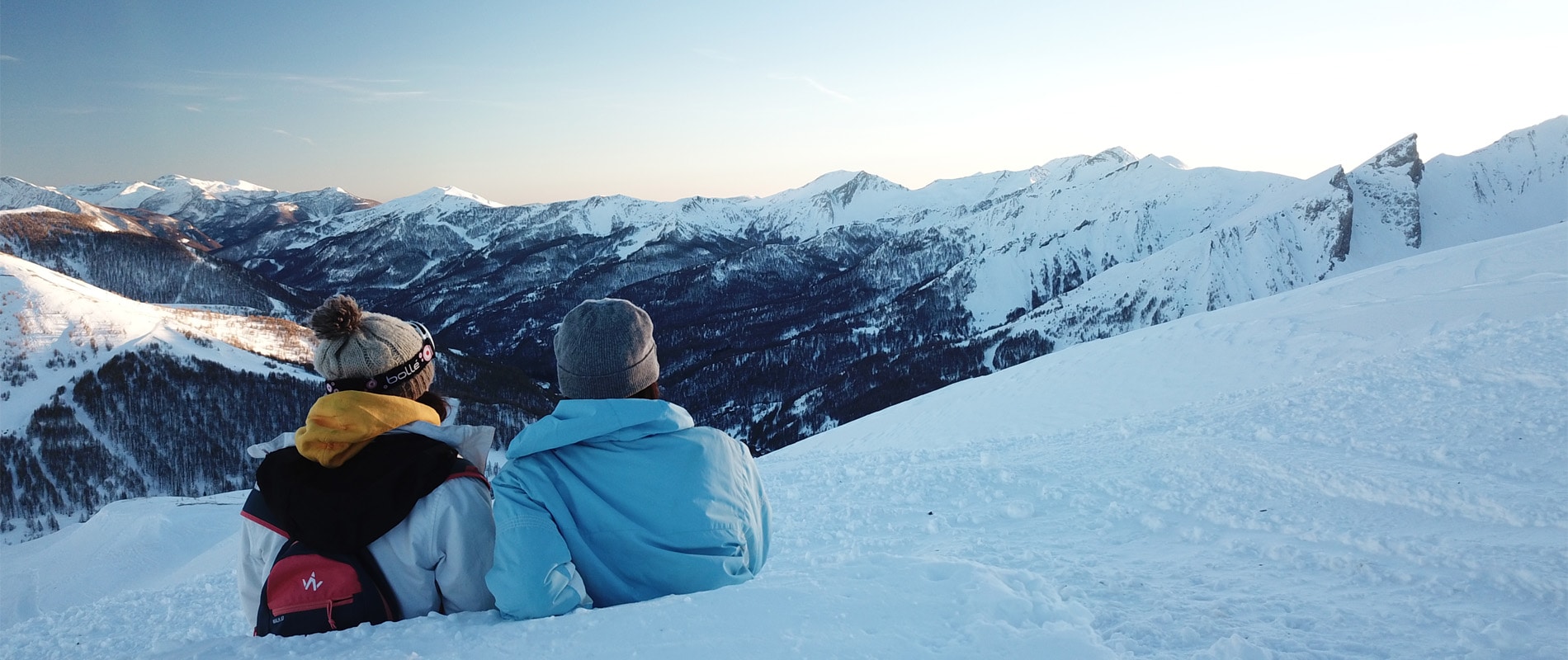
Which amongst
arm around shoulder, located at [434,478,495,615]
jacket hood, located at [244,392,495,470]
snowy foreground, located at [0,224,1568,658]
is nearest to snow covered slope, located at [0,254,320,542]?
snowy foreground, located at [0,224,1568,658]

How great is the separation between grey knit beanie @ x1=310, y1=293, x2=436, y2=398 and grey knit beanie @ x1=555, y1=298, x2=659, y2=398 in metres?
0.52

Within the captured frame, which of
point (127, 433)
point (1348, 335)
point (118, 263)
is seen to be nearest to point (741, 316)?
point (127, 433)

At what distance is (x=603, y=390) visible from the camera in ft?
8.57

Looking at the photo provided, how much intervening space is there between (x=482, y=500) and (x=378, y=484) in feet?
1.23

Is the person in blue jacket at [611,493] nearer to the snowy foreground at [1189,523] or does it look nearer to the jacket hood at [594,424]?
the jacket hood at [594,424]

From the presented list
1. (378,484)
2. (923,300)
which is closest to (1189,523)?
(378,484)

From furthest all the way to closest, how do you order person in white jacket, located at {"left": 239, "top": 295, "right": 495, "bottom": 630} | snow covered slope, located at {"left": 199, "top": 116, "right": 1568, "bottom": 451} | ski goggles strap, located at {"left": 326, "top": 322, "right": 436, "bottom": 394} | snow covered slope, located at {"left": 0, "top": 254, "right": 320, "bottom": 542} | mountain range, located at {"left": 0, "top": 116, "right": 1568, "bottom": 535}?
snow covered slope, located at {"left": 199, "top": 116, "right": 1568, "bottom": 451}, mountain range, located at {"left": 0, "top": 116, "right": 1568, "bottom": 535}, snow covered slope, located at {"left": 0, "top": 254, "right": 320, "bottom": 542}, ski goggles strap, located at {"left": 326, "top": 322, "right": 436, "bottom": 394}, person in white jacket, located at {"left": 239, "top": 295, "right": 495, "bottom": 630}

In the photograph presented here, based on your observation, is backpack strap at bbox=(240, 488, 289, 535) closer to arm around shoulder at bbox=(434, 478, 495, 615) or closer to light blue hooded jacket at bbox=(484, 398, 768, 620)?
arm around shoulder at bbox=(434, 478, 495, 615)

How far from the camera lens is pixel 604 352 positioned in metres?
2.59

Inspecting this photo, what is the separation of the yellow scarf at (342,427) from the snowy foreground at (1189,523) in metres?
0.70

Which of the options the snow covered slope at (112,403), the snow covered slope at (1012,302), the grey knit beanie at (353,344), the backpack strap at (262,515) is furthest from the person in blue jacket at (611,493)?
the snow covered slope at (1012,302)

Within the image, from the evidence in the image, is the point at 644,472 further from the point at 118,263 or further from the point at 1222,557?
the point at 118,263

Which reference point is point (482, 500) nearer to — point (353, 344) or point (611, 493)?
point (611, 493)

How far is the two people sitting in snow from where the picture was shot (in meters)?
2.34
